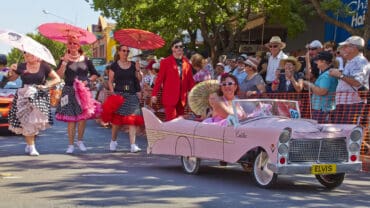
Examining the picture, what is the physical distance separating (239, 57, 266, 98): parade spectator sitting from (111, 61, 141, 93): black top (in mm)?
2047

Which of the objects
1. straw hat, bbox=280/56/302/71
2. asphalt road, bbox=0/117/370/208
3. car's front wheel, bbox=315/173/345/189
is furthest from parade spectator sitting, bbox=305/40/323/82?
car's front wheel, bbox=315/173/345/189

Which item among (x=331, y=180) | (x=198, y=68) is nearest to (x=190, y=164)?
(x=331, y=180)

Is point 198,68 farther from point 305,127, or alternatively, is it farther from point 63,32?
point 305,127

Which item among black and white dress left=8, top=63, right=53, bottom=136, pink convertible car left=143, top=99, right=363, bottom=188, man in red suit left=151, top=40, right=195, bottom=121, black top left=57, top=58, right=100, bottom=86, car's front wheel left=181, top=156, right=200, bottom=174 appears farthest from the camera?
man in red suit left=151, top=40, right=195, bottom=121

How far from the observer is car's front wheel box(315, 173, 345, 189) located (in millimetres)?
8148

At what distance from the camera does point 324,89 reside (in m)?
10.3

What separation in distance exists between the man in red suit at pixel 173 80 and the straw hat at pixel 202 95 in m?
1.96

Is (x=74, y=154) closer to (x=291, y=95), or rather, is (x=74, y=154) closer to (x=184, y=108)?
(x=184, y=108)

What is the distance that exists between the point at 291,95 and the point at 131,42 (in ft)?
10.9

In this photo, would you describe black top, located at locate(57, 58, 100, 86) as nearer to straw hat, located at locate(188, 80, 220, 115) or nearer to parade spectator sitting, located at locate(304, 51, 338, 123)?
straw hat, located at locate(188, 80, 220, 115)

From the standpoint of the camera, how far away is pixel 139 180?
336 inches

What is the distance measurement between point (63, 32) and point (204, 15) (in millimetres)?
12287

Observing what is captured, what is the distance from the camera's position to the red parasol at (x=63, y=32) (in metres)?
11.8

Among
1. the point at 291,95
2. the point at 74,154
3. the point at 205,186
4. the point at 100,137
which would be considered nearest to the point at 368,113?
the point at 291,95
